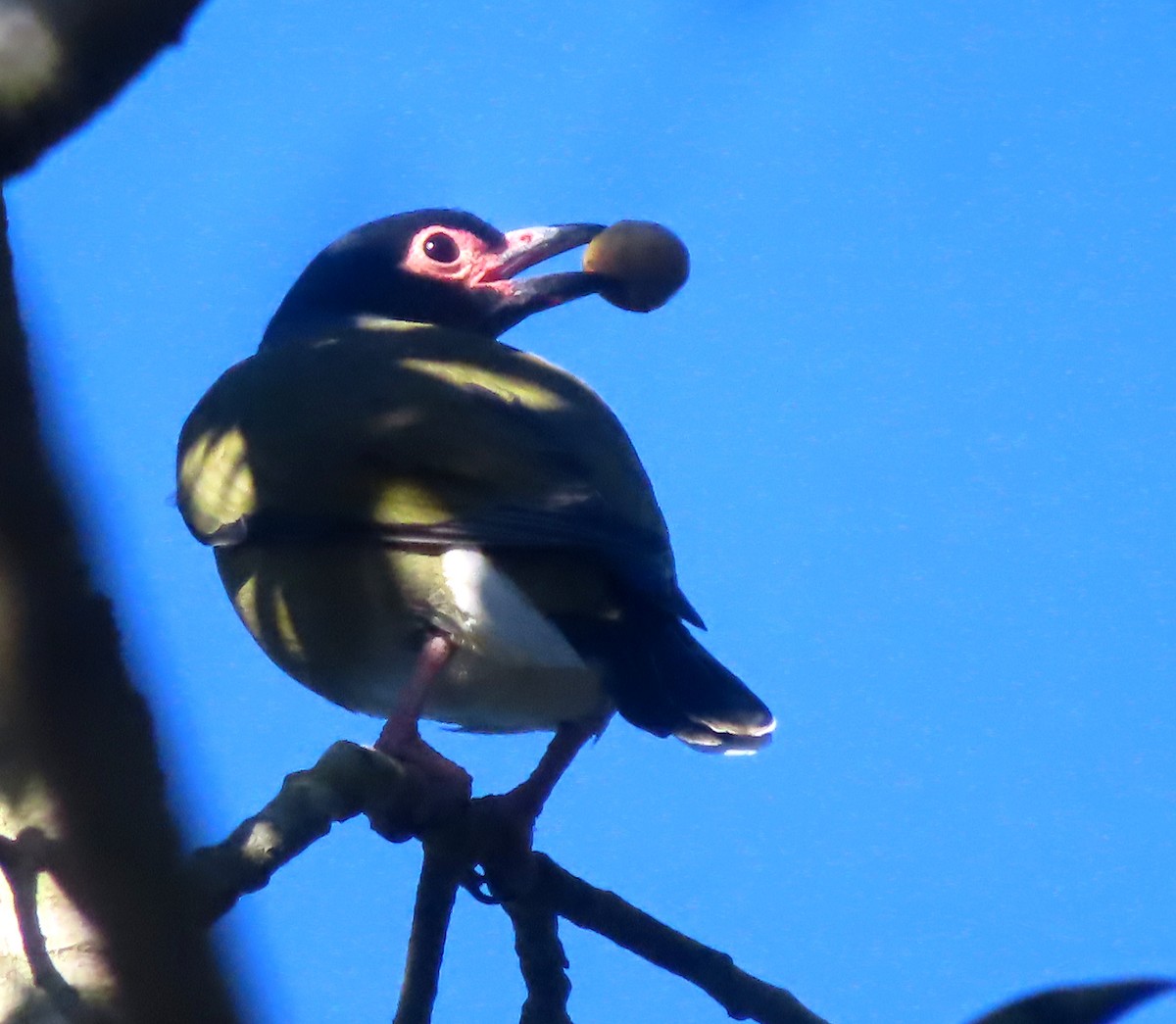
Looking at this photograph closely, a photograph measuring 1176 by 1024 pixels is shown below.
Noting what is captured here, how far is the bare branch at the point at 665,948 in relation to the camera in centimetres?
312

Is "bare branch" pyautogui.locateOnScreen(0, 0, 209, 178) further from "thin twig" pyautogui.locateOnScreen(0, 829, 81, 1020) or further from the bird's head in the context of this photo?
the bird's head

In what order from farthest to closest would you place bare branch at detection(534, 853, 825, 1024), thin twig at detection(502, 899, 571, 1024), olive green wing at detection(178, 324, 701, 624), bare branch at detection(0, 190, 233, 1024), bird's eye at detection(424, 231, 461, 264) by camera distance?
1. bird's eye at detection(424, 231, 461, 264)
2. olive green wing at detection(178, 324, 701, 624)
3. thin twig at detection(502, 899, 571, 1024)
4. bare branch at detection(534, 853, 825, 1024)
5. bare branch at detection(0, 190, 233, 1024)

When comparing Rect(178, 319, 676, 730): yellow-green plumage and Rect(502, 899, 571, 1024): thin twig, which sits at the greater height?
Rect(178, 319, 676, 730): yellow-green plumage

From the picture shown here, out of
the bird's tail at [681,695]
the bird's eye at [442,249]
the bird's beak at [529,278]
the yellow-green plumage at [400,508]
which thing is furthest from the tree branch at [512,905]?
the bird's eye at [442,249]

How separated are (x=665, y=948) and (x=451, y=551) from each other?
3.61ft

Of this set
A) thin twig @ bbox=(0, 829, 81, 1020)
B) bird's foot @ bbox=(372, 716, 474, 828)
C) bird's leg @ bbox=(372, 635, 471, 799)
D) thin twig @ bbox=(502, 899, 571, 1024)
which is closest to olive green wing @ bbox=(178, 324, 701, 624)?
bird's leg @ bbox=(372, 635, 471, 799)

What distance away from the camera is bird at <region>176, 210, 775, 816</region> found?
3.71 m

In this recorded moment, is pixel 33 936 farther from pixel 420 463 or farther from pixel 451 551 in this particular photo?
pixel 420 463

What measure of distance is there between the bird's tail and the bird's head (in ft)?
7.63

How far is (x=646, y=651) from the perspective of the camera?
12.1 feet

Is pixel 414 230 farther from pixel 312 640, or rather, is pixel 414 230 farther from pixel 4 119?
pixel 4 119

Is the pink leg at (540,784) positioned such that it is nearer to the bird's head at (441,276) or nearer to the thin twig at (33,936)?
the thin twig at (33,936)

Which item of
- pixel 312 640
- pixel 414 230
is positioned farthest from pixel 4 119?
pixel 414 230

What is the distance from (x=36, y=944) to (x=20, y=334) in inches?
56.4
